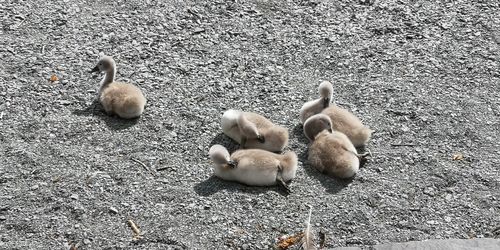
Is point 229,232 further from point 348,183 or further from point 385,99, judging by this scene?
point 385,99

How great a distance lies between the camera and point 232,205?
5.39 m

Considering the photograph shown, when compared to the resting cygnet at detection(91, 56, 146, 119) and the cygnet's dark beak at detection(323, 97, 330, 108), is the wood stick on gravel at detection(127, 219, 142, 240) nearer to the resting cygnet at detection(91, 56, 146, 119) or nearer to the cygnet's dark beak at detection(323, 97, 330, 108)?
the resting cygnet at detection(91, 56, 146, 119)

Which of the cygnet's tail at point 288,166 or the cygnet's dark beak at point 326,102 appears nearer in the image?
the cygnet's tail at point 288,166

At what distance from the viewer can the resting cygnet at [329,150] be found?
5668 mm

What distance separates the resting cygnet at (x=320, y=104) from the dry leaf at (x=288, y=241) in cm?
141

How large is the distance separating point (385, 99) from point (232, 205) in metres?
2.10

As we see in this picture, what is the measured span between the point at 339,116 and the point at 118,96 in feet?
6.06

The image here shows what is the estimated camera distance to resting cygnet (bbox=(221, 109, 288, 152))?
589 cm

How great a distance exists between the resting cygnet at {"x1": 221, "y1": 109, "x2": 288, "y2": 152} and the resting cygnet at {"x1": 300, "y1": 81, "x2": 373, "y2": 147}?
0.41 metres

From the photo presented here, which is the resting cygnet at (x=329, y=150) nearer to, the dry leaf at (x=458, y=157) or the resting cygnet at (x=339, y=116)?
the resting cygnet at (x=339, y=116)

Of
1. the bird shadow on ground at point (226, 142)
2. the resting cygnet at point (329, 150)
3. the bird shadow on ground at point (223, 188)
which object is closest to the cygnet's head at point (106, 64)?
the bird shadow on ground at point (226, 142)

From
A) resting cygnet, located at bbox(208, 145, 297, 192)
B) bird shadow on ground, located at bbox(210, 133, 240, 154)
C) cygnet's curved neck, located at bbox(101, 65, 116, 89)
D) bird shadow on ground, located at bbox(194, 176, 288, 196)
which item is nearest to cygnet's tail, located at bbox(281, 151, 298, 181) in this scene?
resting cygnet, located at bbox(208, 145, 297, 192)

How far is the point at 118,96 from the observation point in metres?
6.23

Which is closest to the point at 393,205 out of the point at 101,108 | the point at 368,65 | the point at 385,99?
the point at 385,99
